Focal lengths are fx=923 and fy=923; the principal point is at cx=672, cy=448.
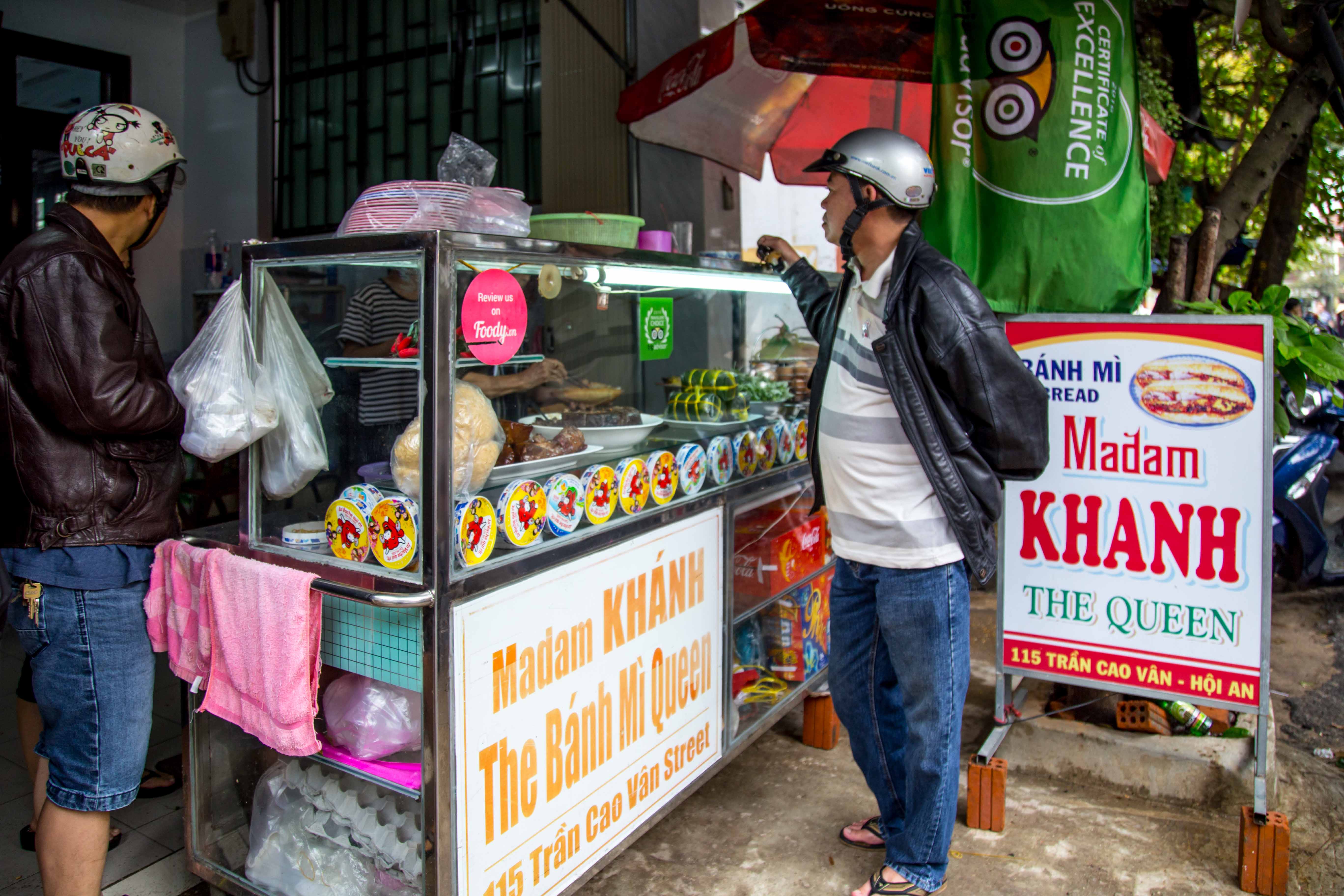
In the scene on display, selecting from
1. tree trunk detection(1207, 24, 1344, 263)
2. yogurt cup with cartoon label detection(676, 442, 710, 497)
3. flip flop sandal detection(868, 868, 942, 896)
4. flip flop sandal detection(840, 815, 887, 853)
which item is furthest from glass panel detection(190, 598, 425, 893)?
tree trunk detection(1207, 24, 1344, 263)

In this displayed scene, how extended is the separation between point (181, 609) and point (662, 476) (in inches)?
50.5

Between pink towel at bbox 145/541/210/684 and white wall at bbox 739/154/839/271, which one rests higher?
white wall at bbox 739/154/839/271

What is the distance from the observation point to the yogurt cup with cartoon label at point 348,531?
6.77 feet

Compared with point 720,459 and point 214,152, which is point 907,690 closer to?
point 720,459

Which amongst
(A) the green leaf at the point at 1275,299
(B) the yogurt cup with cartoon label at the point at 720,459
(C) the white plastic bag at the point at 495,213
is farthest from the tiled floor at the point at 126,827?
(A) the green leaf at the point at 1275,299

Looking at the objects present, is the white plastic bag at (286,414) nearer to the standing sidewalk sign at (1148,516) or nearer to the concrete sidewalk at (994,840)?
the concrete sidewalk at (994,840)

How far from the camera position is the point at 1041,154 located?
2939 mm

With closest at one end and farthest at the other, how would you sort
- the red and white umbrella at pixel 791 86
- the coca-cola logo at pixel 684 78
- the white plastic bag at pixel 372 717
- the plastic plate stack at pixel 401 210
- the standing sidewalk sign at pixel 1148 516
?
the plastic plate stack at pixel 401 210 → the white plastic bag at pixel 372 717 → the standing sidewalk sign at pixel 1148 516 → the red and white umbrella at pixel 791 86 → the coca-cola logo at pixel 684 78

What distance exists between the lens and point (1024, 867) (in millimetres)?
2785

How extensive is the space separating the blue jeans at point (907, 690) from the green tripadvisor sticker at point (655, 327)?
42.0 inches

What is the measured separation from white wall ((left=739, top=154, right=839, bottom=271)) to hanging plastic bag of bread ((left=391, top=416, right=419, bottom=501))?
404cm

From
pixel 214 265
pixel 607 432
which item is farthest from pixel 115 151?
pixel 214 265

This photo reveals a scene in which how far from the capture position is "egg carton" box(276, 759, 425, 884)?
2.21 m

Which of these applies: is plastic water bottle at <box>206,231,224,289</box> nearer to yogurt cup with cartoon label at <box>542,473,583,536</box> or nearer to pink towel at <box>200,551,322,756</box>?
pink towel at <box>200,551,322,756</box>
